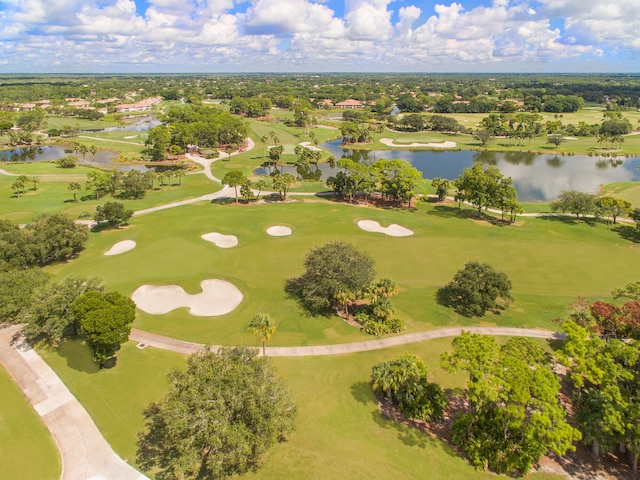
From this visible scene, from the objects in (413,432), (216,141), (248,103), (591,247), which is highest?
(248,103)

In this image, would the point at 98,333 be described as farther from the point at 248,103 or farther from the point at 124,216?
the point at 248,103

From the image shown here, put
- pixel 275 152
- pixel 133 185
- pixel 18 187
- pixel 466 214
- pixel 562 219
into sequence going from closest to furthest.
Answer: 1. pixel 562 219
2. pixel 466 214
3. pixel 133 185
4. pixel 18 187
5. pixel 275 152

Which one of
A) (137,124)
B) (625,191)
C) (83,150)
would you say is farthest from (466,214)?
(137,124)

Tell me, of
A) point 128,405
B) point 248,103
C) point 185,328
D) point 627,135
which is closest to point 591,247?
point 185,328

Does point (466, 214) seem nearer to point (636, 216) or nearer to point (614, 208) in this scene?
point (614, 208)

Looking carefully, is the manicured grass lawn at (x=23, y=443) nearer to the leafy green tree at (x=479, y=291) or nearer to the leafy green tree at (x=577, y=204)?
the leafy green tree at (x=479, y=291)

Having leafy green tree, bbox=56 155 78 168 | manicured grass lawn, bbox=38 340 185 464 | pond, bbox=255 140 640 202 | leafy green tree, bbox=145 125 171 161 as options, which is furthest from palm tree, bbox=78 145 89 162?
manicured grass lawn, bbox=38 340 185 464

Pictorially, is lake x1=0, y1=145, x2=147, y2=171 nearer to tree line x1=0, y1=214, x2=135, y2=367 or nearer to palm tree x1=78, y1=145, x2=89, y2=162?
palm tree x1=78, y1=145, x2=89, y2=162

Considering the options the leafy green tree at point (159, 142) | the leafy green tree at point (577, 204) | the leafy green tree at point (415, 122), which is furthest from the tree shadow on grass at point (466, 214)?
the leafy green tree at point (415, 122)
